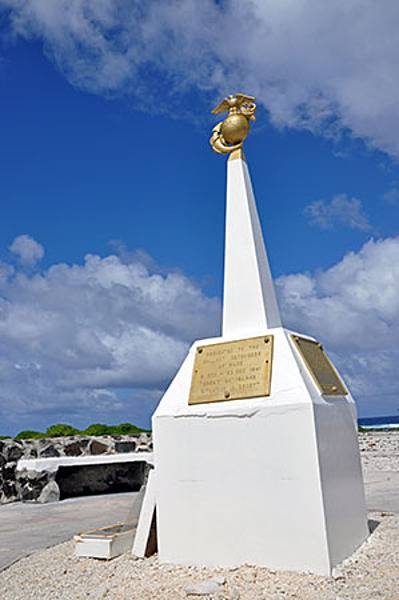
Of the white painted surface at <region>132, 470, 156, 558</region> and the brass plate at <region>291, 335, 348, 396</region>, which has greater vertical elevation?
the brass plate at <region>291, 335, 348, 396</region>

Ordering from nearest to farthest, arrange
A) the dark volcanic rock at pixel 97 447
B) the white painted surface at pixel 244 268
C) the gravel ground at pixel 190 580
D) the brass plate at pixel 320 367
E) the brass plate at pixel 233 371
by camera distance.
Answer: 1. the gravel ground at pixel 190 580
2. the brass plate at pixel 233 371
3. the brass plate at pixel 320 367
4. the white painted surface at pixel 244 268
5. the dark volcanic rock at pixel 97 447

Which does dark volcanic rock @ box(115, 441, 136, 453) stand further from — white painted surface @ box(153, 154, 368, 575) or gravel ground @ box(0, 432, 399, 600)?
white painted surface @ box(153, 154, 368, 575)

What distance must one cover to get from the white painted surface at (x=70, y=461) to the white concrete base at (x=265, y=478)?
6070mm

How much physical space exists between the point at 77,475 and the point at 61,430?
5.88m

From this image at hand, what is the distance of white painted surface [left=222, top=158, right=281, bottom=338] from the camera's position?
226 inches

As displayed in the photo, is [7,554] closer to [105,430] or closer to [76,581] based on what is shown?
A: [76,581]

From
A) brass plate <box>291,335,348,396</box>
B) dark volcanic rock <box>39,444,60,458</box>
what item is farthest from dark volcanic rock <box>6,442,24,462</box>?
brass plate <box>291,335,348,396</box>

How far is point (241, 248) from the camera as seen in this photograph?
5.96 m

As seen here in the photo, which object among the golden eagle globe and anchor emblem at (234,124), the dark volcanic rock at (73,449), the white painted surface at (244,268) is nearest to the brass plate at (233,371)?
the white painted surface at (244,268)

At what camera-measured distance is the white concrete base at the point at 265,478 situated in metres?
4.67

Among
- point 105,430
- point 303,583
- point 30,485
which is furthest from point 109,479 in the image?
point 303,583

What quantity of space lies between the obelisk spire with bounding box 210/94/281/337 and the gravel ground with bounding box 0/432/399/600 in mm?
2138

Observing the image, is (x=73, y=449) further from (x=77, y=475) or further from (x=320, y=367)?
(x=320, y=367)

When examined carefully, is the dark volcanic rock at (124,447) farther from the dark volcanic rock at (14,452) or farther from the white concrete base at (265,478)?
the white concrete base at (265,478)
